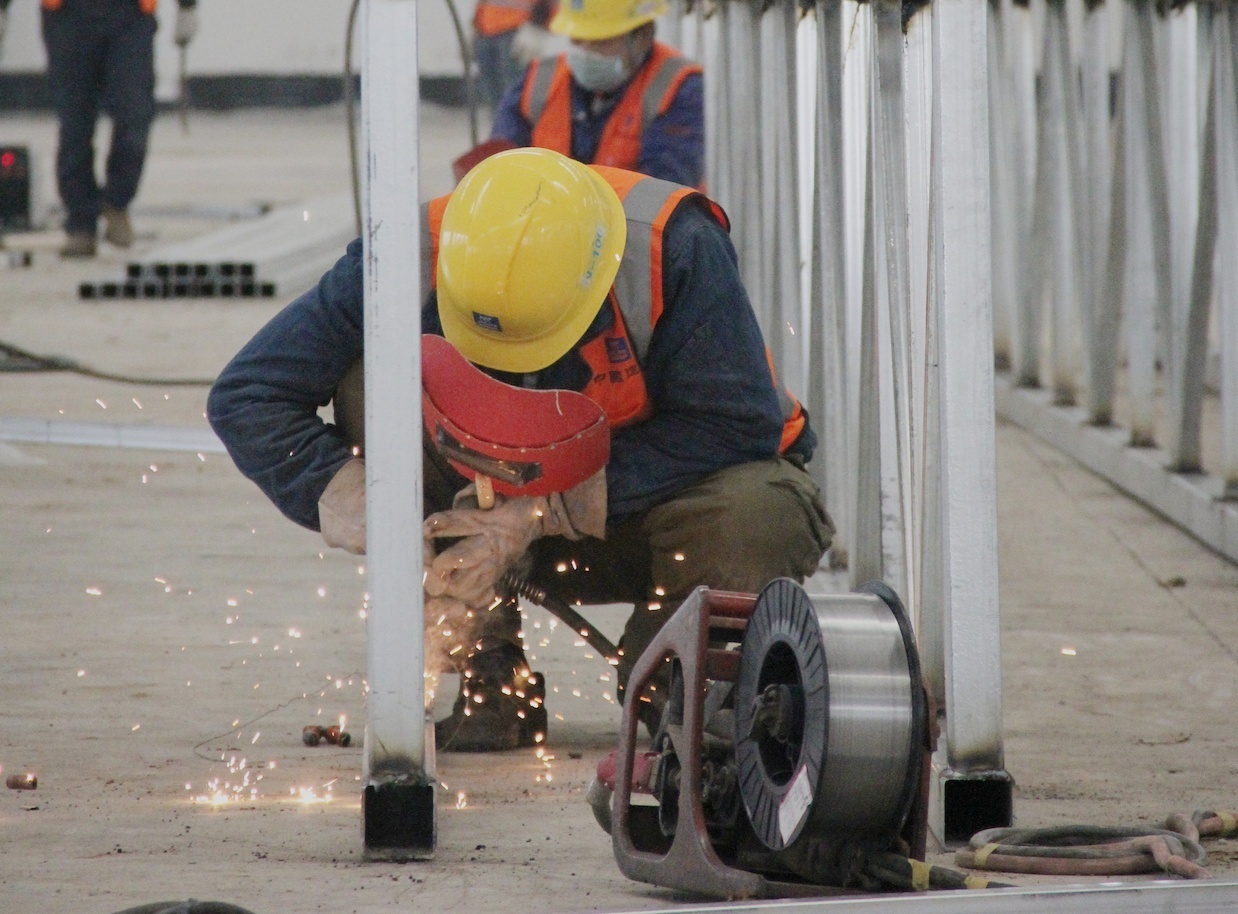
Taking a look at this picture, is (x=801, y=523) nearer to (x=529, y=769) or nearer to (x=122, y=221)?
(x=529, y=769)

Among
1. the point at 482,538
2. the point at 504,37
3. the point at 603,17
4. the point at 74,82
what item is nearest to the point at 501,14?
the point at 504,37

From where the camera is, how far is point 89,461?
231 inches

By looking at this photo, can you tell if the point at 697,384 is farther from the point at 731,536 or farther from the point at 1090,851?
the point at 1090,851

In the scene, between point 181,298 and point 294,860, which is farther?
point 181,298

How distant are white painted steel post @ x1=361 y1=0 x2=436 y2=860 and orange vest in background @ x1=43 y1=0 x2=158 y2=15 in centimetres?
784

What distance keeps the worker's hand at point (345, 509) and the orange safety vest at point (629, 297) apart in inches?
13.8

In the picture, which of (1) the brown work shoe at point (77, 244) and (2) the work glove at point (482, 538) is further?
(1) the brown work shoe at point (77, 244)

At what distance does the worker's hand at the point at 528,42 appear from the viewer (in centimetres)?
1341

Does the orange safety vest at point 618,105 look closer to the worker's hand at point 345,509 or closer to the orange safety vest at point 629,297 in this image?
the orange safety vest at point 629,297

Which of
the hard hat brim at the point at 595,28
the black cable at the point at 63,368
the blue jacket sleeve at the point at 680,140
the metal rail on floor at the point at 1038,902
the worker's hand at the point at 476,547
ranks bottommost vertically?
the black cable at the point at 63,368

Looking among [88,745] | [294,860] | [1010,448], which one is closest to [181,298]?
[1010,448]

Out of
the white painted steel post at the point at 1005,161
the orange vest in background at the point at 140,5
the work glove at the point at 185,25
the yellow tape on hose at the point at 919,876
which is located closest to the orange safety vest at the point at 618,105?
the white painted steel post at the point at 1005,161

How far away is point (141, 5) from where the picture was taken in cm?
995

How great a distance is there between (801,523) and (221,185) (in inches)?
487
